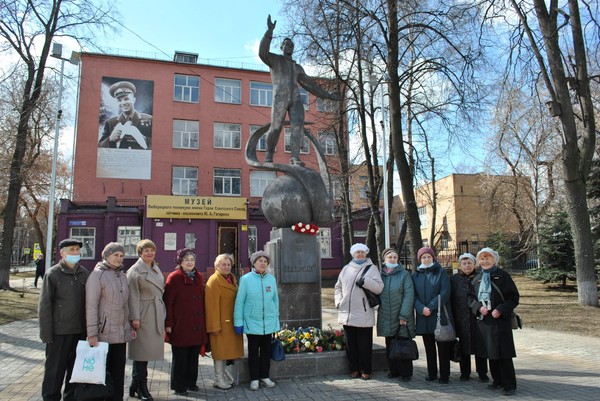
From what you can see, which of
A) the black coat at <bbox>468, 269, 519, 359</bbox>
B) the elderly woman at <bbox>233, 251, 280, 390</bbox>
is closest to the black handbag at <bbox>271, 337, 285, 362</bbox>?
the elderly woman at <bbox>233, 251, 280, 390</bbox>

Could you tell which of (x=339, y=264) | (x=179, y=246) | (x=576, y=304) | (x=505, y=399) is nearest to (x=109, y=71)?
(x=179, y=246)

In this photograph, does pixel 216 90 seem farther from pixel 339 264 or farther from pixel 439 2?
pixel 439 2

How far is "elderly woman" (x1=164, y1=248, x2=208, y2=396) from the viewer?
5.31 meters

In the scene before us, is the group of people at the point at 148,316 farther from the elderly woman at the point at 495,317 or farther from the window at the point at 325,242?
the window at the point at 325,242

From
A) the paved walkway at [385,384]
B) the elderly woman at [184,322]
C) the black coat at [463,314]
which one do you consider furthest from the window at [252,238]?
the black coat at [463,314]

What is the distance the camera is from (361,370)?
5977 millimetres

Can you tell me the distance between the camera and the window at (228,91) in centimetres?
3173

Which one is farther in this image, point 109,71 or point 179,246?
point 109,71

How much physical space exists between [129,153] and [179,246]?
7142mm

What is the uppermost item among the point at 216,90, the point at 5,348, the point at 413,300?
the point at 216,90

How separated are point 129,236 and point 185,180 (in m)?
5.23

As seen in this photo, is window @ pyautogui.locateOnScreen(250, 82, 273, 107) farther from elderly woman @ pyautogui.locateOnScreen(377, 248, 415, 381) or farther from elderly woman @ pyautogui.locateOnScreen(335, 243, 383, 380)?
elderly woman @ pyautogui.locateOnScreen(377, 248, 415, 381)

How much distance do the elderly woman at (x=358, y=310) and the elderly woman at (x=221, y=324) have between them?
138 centimetres

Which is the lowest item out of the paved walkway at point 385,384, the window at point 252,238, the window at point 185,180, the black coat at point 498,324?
the paved walkway at point 385,384
